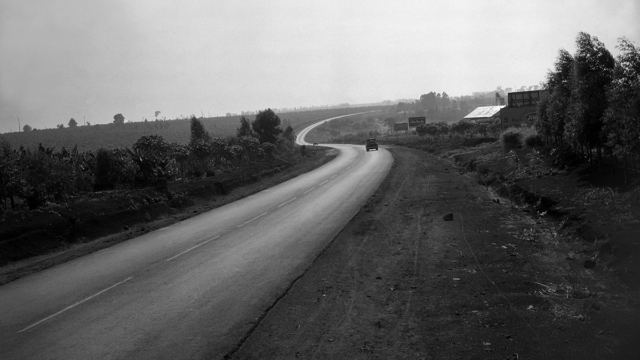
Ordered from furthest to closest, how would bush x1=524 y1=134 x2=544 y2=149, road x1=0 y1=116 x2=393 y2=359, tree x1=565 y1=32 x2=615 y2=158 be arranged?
1. bush x1=524 y1=134 x2=544 y2=149
2. tree x1=565 y1=32 x2=615 y2=158
3. road x1=0 y1=116 x2=393 y2=359

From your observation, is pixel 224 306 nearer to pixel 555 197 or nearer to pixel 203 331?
pixel 203 331

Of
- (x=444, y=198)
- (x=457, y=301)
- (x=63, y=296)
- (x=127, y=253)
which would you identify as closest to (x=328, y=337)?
(x=457, y=301)

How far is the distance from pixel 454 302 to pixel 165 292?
19.8ft

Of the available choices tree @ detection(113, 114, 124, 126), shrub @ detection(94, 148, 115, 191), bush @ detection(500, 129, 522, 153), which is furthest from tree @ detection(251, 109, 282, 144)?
tree @ detection(113, 114, 124, 126)

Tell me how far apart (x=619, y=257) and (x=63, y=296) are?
39.5 feet

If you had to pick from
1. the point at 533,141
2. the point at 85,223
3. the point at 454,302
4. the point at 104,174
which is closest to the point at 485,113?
the point at 533,141

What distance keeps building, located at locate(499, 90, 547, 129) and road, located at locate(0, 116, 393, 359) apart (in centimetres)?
4646

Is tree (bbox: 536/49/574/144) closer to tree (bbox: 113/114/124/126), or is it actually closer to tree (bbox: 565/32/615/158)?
tree (bbox: 565/32/615/158)

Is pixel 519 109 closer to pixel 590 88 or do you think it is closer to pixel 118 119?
pixel 590 88

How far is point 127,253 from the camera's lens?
1514cm

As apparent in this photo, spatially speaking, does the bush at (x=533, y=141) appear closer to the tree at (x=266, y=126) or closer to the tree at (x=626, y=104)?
the tree at (x=626, y=104)

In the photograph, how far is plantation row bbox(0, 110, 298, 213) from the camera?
23562 mm

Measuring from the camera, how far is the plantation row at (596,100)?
15.9 m

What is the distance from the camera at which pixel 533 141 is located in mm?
36719
